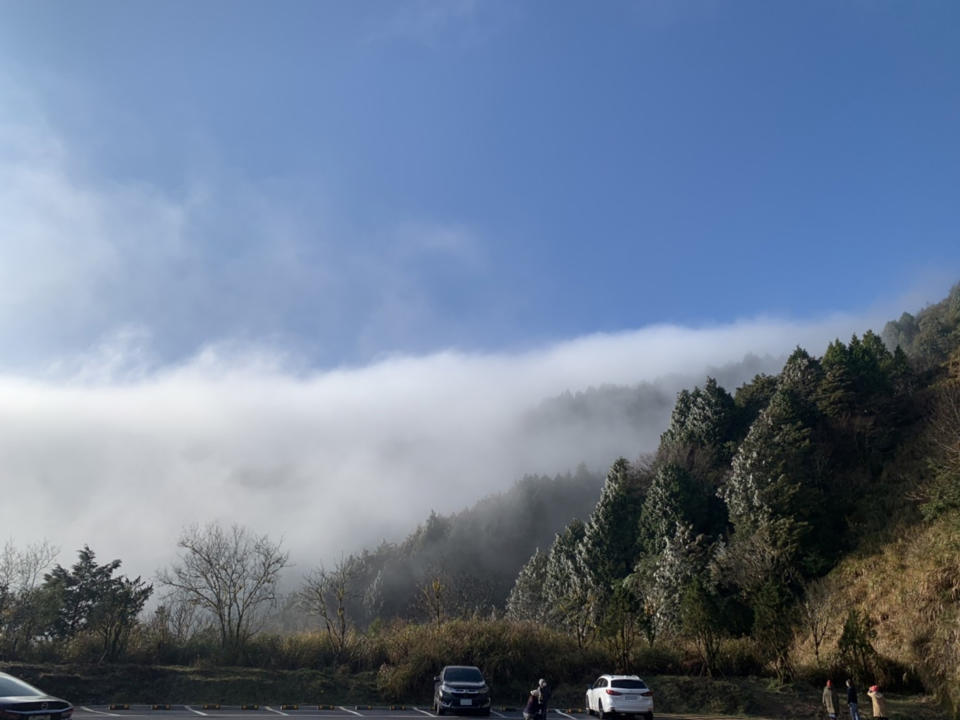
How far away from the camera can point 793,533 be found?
4116 centimetres

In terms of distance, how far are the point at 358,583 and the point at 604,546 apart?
5585 centimetres

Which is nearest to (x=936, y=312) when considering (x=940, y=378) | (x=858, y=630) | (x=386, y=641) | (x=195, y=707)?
(x=940, y=378)

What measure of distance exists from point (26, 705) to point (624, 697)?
16359 mm

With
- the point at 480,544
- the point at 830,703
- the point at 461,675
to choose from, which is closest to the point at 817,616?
the point at 830,703

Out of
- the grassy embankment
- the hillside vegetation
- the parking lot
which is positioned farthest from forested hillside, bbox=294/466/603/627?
the parking lot

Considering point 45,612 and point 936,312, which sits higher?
point 936,312

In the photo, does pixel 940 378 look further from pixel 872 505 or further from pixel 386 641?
pixel 386 641

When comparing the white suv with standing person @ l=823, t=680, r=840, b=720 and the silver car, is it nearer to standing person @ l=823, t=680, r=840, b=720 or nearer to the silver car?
standing person @ l=823, t=680, r=840, b=720

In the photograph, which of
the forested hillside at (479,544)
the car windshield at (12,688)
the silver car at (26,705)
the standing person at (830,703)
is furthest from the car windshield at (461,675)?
→ the forested hillside at (479,544)

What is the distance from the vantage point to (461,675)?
79.9 feet

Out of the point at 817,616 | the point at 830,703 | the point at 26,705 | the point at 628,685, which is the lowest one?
the point at 830,703

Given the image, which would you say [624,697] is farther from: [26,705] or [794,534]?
[794,534]

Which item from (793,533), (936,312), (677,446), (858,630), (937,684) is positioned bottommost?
(937,684)

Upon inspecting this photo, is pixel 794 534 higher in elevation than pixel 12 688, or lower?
higher
